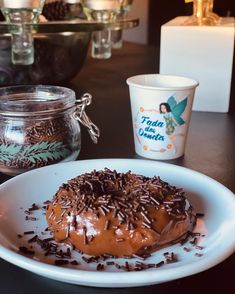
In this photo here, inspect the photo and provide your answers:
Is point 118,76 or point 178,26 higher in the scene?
point 178,26

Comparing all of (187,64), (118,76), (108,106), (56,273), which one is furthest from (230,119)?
(56,273)

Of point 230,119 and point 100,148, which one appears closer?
point 100,148

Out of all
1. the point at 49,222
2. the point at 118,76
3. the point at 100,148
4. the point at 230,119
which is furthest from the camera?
the point at 118,76

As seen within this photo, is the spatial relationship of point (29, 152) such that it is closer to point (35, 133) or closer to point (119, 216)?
point (35, 133)

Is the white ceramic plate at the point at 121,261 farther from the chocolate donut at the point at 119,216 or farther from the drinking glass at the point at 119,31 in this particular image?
the drinking glass at the point at 119,31

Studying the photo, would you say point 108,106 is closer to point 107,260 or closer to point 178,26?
point 178,26

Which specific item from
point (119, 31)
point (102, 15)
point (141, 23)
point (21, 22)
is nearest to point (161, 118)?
point (21, 22)

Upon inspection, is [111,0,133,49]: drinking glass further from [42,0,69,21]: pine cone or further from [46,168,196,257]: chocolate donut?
[46,168,196,257]: chocolate donut
